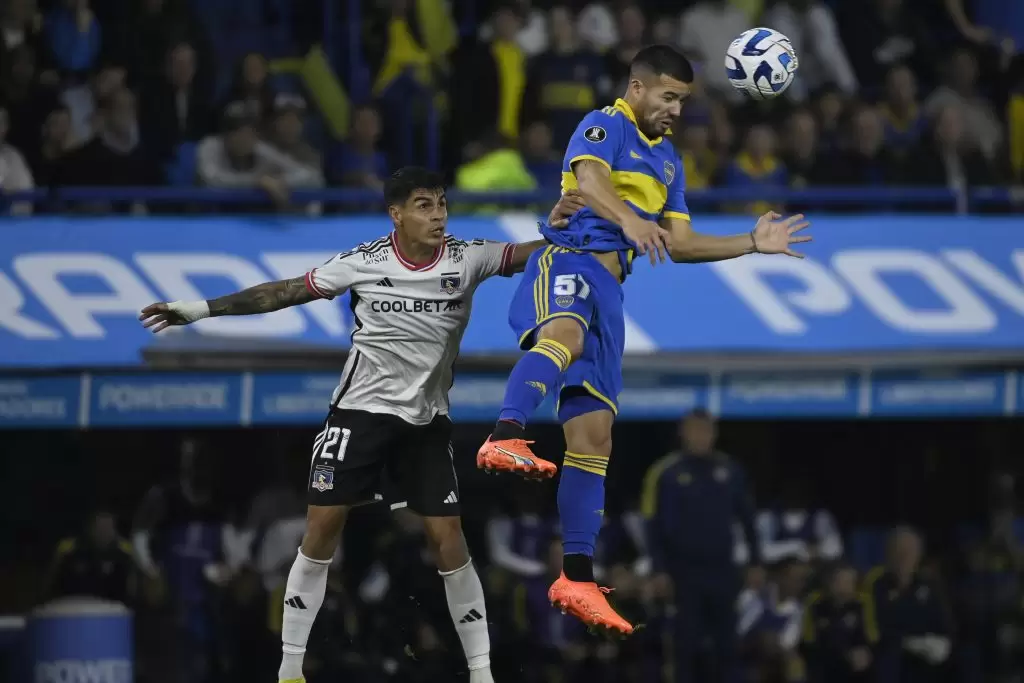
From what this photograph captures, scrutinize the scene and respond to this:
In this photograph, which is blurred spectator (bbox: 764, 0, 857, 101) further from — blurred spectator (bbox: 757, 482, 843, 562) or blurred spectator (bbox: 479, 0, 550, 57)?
blurred spectator (bbox: 757, 482, 843, 562)

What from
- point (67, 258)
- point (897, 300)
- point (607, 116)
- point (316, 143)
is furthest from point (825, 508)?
point (607, 116)

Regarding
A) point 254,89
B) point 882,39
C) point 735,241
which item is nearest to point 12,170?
point 254,89

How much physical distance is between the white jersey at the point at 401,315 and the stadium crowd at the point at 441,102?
4.07 meters

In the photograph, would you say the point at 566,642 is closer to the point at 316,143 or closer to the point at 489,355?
the point at 489,355

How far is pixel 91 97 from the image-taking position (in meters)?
13.5

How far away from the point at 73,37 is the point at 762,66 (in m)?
6.92

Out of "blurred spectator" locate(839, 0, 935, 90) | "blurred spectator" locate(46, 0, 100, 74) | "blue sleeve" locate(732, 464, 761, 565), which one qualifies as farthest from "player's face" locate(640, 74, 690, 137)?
"blurred spectator" locate(839, 0, 935, 90)

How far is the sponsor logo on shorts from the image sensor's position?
8508 mm

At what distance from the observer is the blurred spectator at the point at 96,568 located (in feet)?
42.1

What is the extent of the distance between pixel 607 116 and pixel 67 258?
17.8 ft

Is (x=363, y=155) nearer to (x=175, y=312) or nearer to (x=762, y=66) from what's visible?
(x=175, y=312)

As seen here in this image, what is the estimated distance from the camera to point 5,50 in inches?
523

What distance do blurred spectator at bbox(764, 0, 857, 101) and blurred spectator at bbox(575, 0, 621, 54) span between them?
4.30ft

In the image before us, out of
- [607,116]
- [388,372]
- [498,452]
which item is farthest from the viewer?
[388,372]
